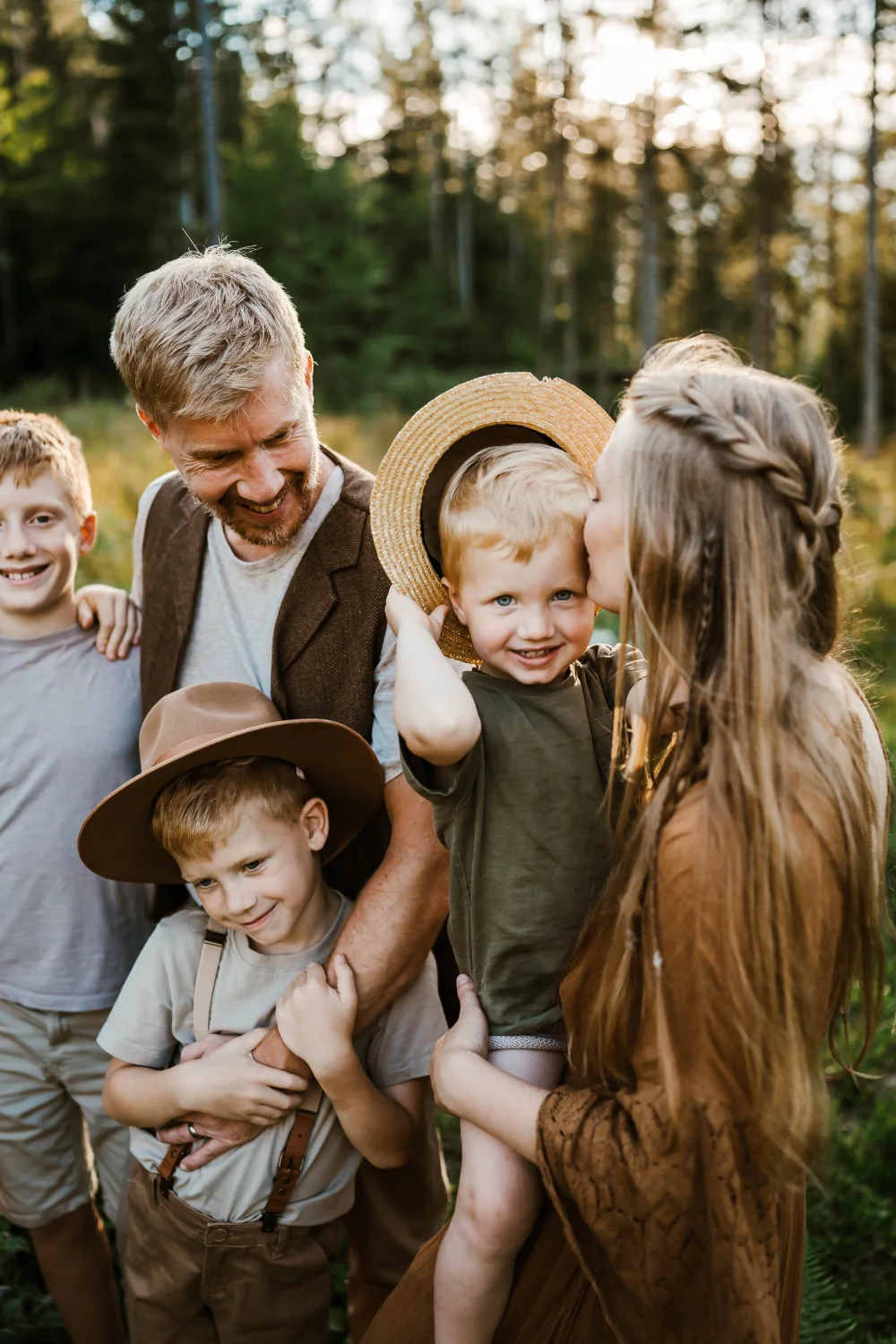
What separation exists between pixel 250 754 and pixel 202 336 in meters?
0.97

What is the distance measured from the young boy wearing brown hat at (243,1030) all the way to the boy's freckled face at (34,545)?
70 centimetres

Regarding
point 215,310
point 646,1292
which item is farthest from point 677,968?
point 215,310

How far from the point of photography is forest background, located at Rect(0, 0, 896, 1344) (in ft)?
69.7

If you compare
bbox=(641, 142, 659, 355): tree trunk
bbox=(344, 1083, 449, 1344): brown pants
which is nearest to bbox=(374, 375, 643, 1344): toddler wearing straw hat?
bbox=(344, 1083, 449, 1344): brown pants

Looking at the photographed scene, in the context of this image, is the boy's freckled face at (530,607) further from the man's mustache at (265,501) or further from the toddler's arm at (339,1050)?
the toddler's arm at (339,1050)

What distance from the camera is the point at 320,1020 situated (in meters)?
2.42

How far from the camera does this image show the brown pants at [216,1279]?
2.49 meters

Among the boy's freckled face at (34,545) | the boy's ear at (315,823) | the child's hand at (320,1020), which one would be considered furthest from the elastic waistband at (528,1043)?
the boy's freckled face at (34,545)

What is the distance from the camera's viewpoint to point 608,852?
6.89 ft

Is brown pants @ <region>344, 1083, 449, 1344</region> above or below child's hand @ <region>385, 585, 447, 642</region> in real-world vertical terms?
below

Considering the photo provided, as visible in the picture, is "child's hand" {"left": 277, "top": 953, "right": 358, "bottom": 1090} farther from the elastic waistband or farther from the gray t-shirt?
the gray t-shirt

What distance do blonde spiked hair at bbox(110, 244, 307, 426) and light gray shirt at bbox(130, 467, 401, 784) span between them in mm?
361

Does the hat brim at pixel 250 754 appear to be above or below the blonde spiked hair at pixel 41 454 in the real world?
below

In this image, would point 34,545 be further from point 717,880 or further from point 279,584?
point 717,880
